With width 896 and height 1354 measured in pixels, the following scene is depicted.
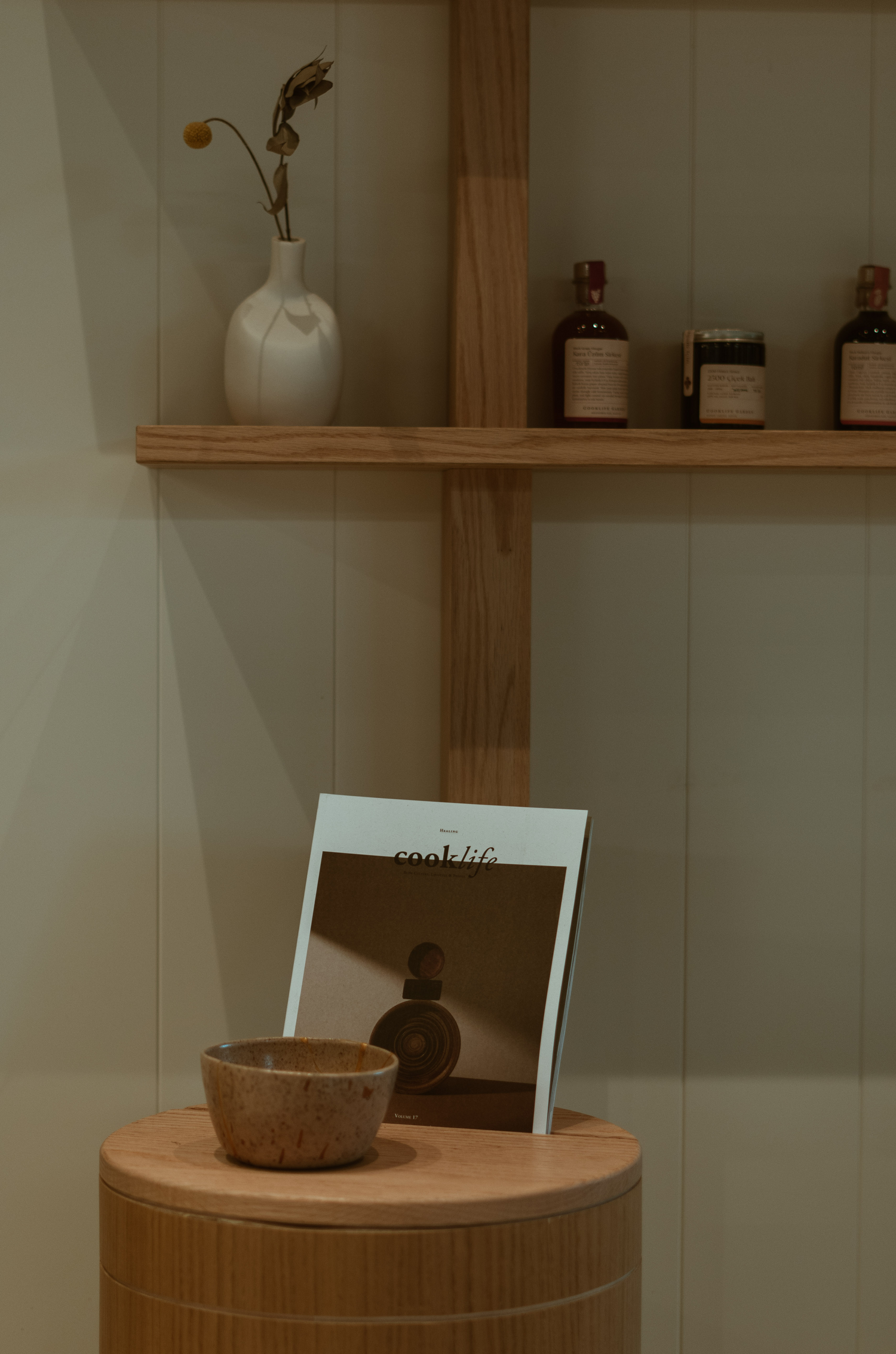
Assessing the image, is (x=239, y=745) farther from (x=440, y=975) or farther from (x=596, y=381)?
(x=596, y=381)

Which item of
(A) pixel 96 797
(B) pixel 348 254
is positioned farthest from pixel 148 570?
(B) pixel 348 254

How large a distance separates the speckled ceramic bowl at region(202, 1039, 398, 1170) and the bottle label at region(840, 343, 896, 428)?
0.80m

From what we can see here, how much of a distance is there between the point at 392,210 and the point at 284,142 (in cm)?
19

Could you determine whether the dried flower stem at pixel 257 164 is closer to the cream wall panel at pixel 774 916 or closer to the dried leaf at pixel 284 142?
the dried leaf at pixel 284 142

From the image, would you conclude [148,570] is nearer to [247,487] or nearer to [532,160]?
[247,487]

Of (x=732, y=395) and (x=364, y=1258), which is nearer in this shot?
(x=364, y=1258)

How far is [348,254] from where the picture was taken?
136 centimetres

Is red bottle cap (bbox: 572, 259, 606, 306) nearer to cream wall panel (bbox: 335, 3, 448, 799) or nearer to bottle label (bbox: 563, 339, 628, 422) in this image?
bottle label (bbox: 563, 339, 628, 422)

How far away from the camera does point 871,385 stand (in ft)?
4.20

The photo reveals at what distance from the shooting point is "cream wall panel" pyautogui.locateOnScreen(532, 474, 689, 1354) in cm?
138

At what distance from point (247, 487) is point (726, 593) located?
1.77ft

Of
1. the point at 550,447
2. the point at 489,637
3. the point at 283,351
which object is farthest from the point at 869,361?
the point at 283,351

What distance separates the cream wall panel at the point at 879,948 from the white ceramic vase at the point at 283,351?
2.17ft

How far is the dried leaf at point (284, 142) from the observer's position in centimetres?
119
